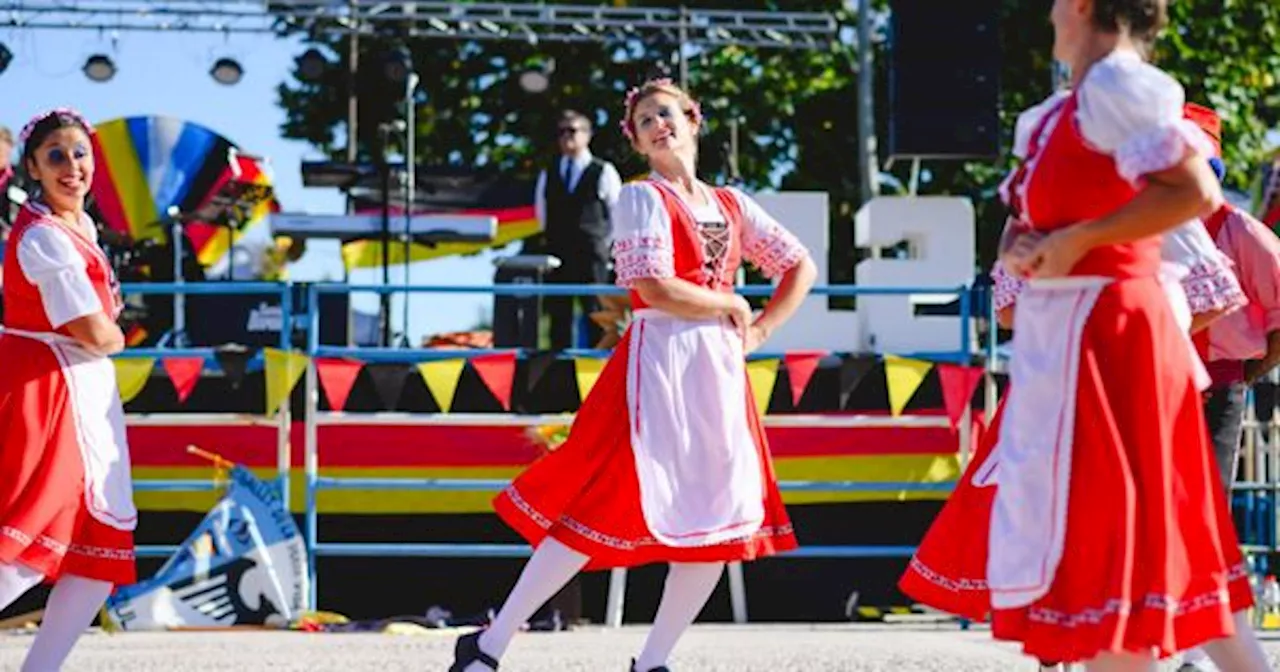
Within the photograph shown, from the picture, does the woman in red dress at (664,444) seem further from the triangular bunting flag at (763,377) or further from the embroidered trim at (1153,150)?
the triangular bunting flag at (763,377)

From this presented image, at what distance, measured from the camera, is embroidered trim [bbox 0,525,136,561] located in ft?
18.1

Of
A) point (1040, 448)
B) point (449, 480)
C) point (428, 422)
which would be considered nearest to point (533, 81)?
point (428, 422)

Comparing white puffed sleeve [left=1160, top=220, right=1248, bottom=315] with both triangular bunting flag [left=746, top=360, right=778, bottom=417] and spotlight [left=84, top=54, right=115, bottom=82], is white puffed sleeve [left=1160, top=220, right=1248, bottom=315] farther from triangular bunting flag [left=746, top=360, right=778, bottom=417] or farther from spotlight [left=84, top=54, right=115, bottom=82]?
spotlight [left=84, top=54, right=115, bottom=82]

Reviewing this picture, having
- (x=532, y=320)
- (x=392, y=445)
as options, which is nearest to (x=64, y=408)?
(x=392, y=445)

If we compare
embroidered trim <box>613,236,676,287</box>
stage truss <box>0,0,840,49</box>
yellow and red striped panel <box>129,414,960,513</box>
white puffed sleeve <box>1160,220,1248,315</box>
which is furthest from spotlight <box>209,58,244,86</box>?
white puffed sleeve <box>1160,220,1248,315</box>

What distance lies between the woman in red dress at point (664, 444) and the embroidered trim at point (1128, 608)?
6.26 ft

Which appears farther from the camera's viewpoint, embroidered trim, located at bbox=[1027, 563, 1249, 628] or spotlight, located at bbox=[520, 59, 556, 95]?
spotlight, located at bbox=[520, 59, 556, 95]

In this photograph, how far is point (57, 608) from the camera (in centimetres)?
563

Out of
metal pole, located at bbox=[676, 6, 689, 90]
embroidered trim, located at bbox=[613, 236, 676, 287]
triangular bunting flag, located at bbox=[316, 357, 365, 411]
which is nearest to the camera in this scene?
embroidered trim, located at bbox=[613, 236, 676, 287]

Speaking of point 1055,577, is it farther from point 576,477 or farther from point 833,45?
point 833,45

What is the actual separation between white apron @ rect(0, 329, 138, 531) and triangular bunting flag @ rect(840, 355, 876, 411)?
184 inches

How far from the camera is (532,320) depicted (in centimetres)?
1180

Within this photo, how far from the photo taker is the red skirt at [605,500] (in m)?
5.84

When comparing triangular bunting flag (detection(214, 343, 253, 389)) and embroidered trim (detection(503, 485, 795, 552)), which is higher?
triangular bunting flag (detection(214, 343, 253, 389))
